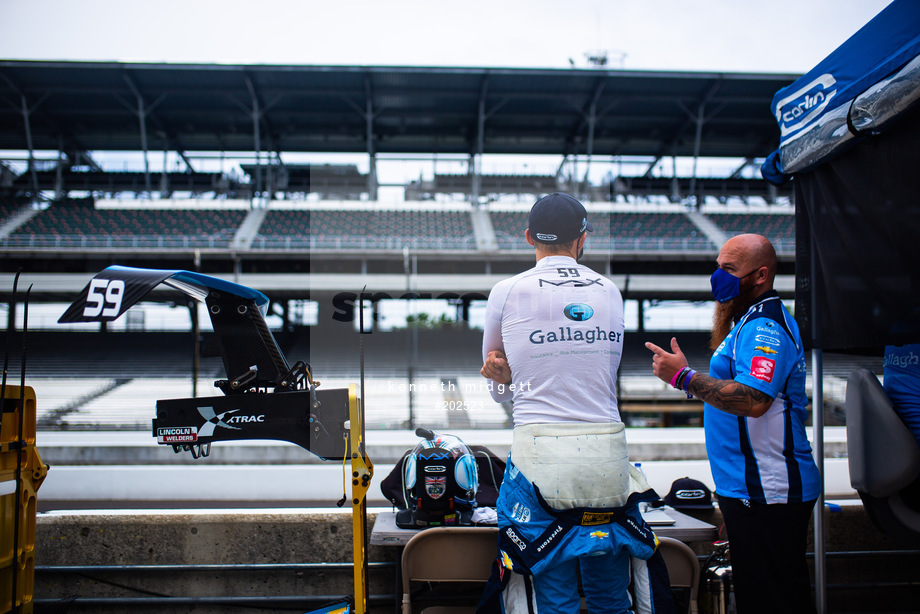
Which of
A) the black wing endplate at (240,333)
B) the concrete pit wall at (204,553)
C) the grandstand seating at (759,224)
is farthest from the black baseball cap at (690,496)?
the grandstand seating at (759,224)

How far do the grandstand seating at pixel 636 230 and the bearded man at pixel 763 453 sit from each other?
41.7ft

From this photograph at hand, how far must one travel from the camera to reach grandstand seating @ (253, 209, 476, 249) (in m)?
17.0

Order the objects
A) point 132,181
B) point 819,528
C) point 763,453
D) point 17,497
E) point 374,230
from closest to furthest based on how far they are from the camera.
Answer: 1. point 763,453
2. point 17,497
3. point 819,528
4. point 374,230
5. point 132,181

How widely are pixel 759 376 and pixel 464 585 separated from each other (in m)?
1.58

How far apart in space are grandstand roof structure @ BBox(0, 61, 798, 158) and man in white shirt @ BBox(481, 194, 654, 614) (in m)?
18.5

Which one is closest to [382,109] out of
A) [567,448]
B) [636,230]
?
[636,230]

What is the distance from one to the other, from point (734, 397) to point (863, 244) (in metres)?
0.93

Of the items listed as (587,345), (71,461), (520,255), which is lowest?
(71,461)

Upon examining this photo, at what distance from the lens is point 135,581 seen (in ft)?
8.02

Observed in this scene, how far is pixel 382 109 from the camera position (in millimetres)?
20328

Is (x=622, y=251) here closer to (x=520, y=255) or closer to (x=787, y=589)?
(x=520, y=255)

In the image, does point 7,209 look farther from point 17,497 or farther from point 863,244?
point 863,244

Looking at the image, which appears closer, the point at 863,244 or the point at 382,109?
the point at 863,244

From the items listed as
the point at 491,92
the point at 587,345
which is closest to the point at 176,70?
the point at 491,92
